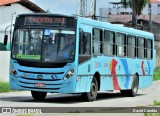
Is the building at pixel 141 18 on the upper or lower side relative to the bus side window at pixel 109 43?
upper

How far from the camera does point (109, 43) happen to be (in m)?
22.3

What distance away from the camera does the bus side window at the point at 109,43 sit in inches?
863

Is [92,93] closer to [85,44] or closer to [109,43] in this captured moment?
[85,44]

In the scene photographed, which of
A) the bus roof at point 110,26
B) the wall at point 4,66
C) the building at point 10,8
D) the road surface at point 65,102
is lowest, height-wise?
the road surface at point 65,102

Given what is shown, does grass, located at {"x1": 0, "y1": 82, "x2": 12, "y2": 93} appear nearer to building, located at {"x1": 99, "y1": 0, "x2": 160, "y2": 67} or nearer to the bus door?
the bus door

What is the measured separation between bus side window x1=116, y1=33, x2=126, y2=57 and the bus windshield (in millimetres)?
4546

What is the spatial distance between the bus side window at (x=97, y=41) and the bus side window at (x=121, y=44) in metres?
2.00

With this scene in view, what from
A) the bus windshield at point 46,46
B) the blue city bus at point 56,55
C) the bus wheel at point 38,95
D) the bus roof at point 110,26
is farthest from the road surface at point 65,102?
the bus roof at point 110,26

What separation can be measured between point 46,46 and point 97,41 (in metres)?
2.61

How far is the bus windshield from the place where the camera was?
750 inches

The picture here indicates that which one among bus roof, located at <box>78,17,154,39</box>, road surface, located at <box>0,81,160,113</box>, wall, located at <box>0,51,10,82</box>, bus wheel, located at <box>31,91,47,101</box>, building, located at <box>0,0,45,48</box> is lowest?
road surface, located at <box>0,81,160,113</box>

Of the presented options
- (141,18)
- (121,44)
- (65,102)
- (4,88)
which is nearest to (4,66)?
(4,88)

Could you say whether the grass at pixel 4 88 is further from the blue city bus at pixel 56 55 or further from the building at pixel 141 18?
the building at pixel 141 18

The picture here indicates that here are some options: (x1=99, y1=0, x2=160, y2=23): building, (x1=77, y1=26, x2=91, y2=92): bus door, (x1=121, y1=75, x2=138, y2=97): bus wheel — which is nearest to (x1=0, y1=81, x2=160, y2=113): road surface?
(x1=77, y1=26, x2=91, y2=92): bus door
